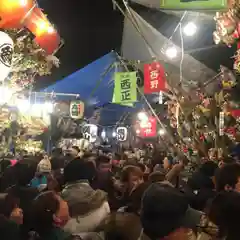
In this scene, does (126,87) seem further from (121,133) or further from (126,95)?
(121,133)

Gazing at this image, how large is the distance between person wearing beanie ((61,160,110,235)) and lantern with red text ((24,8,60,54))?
6672 mm

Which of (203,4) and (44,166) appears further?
(44,166)

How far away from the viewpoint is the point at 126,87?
49.9 feet

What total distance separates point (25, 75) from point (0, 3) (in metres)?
4.47

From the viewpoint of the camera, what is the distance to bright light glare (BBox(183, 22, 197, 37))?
1190cm

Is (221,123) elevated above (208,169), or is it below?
above

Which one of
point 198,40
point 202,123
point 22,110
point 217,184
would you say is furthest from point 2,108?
point 217,184

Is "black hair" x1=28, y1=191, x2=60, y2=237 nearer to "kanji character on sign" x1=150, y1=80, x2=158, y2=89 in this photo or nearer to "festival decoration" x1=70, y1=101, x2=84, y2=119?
"kanji character on sign" x1=150, y1=80, x2=158, y2=89

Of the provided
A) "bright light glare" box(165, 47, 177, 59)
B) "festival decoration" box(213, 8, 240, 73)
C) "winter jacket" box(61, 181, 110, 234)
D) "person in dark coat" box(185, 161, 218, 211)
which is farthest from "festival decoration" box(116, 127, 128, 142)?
"winter jacket" box(61, 181, 110, 234)

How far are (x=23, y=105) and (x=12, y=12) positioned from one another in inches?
288

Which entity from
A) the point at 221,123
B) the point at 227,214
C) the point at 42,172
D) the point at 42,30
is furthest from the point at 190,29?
the point at 227,214

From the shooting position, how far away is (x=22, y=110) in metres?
15.8

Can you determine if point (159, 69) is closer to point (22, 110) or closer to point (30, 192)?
point (22, 110)

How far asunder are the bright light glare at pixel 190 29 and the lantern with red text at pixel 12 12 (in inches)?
189
